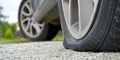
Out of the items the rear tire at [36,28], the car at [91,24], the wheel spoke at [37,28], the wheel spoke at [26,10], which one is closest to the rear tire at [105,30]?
the car at [91,24]

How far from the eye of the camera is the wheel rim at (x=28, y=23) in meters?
7.00

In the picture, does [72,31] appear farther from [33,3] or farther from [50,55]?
[33,3]

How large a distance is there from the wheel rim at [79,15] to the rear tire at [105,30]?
0.21ft

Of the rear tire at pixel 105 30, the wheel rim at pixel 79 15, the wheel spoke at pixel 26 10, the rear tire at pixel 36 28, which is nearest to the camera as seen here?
the rear tire at pixel 105 30

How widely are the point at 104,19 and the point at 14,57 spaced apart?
2.65 feet

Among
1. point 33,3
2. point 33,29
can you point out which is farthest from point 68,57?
point 33,29

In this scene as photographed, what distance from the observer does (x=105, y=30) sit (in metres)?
3.22

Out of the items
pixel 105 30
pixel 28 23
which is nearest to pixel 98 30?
pixel 105 30

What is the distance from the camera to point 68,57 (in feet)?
10.3

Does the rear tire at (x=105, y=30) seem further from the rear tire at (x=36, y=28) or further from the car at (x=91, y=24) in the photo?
the rear tire at (x=36, y=28)

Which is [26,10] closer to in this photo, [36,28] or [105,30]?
[36,28]

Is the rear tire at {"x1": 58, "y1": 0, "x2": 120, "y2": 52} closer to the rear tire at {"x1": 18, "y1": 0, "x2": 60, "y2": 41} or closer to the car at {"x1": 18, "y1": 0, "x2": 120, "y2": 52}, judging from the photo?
the car at {"x1": 18, "y1": 0, "x2": 120, "y2": 52}

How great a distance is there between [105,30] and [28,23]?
13.5 ft

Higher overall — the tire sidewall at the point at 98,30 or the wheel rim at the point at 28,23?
the tire sidewall at the point at 98,30
